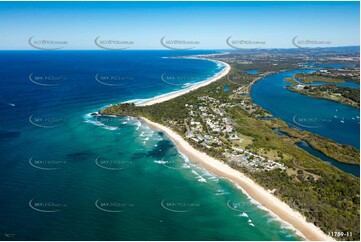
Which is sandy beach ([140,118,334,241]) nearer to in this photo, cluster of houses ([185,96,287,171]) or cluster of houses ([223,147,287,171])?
cluster of houses ([223,147,287,171])

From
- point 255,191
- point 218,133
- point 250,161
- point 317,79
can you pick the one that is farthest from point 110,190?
point 317,79

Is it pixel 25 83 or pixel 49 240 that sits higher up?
pixel 25 83

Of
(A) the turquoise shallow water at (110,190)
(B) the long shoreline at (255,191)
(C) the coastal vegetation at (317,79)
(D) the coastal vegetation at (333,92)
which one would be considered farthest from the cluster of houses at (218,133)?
(C) the coastal vegetation at (317,79)

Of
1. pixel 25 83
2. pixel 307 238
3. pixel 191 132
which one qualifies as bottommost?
pixel 307 238

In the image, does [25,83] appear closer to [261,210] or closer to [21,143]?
[21,143]

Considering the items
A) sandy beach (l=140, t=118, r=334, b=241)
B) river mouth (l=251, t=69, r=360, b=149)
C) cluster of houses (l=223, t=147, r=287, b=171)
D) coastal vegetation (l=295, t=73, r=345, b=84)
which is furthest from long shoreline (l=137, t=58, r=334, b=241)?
coastal vegetation (l=295, t=73, r=345, b=84)

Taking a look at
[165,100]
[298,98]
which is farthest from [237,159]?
[298,98]
